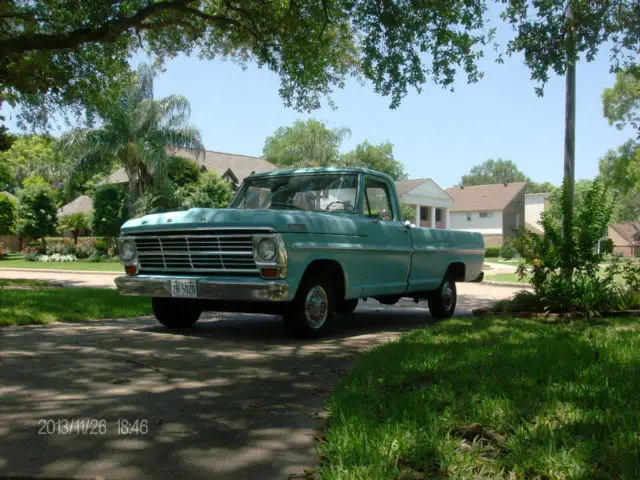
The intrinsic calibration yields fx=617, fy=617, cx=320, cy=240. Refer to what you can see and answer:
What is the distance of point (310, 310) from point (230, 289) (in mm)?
1052

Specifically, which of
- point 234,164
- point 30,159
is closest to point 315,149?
point 234,164

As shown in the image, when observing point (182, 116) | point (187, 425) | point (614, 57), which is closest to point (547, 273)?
point (614, 57)

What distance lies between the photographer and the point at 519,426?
334cm

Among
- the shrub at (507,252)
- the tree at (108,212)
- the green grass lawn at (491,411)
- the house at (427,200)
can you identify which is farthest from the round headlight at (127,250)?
the house at (427,200)

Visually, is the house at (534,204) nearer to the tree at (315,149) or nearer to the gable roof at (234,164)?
the tree at (315,149)

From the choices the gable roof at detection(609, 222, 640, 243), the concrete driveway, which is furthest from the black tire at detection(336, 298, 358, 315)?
the gable roof at detection(609, 222, 640, 243)

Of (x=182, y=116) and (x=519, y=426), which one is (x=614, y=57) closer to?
(x=519, y=426)

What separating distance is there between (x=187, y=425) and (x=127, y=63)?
14.9m

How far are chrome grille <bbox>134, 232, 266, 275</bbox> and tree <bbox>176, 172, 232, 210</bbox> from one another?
92.9ft

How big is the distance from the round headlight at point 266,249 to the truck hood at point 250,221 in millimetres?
159

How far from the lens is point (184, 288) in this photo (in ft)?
23.0

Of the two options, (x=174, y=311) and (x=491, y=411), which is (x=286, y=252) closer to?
(x=174, y=311)

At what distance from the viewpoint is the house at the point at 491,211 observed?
63.9m

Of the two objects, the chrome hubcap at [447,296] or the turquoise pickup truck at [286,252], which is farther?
the chrome hubcap at [447,296]
